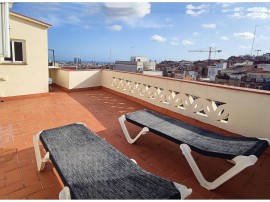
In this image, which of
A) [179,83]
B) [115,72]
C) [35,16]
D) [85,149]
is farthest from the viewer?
[115,72]

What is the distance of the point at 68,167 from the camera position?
1848mm

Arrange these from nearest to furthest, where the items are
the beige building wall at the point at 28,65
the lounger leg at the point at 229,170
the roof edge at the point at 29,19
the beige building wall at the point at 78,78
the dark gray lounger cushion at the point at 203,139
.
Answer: the lounger leg at the point at 229,170 < the dark gray lounger cushion at the point at 203,139 < the roof edge at the point at 29,19 < the beige building wall at the point at 28,65 < the beige building wall at the point at 78,78

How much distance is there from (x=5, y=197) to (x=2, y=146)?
1438mm

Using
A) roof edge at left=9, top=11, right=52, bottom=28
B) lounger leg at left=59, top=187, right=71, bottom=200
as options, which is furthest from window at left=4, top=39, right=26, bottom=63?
lounger leg at left=59, top=187, right=71, bottom=200

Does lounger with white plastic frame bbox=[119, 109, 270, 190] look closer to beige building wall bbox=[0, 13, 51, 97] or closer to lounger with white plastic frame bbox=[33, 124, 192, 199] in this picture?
lounger with white plastic frame bbox=[33, 124, 192, 199]

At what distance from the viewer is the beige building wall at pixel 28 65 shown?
619 cm

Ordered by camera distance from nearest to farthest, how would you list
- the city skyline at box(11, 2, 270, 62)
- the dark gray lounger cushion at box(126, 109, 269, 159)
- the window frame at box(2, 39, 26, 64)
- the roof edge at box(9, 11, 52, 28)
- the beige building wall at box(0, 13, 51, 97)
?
1. the dark gray lounger cushion at box(126, 109, 269, 159)
2. the city skyline at box(11, 2, 270, 62)
3. the roof edge at box(9, 11, 52, 28)
4. the beige building wall at box(0, 13, 51, 97)
5. the window frame at box(2, 39, 26, 64)

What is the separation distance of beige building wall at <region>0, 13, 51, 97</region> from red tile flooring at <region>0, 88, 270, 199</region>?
1472mm

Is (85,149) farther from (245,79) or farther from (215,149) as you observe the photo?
(245,79)

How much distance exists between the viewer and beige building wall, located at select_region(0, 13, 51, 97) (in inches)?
244

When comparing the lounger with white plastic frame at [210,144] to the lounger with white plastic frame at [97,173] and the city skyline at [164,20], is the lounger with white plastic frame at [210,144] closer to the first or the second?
the lounger with white plastic frame at [97,173]

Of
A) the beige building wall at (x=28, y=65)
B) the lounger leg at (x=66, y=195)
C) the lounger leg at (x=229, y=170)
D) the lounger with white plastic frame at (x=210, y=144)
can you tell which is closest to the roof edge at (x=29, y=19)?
the beige building wall at (x=28, y=65)

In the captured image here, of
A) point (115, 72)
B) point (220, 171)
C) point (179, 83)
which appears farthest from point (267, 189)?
point (115, 72)

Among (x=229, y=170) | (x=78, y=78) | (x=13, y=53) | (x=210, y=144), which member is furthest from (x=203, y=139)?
(x=13, y=53)
